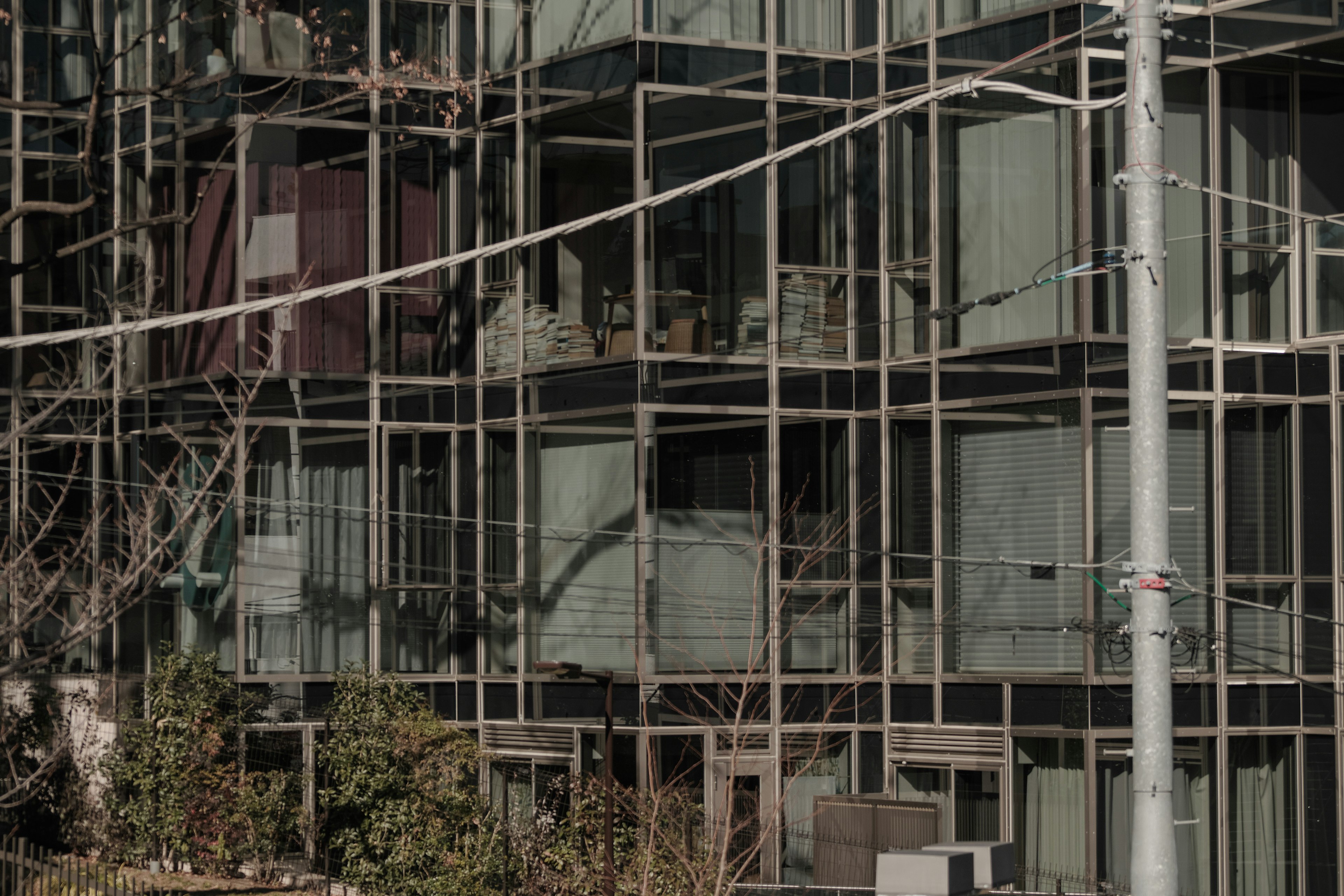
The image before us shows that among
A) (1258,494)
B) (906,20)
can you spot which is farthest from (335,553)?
(1258,494)

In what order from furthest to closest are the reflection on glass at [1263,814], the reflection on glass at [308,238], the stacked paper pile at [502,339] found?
the reflection on glass at [308,238], the stacked paper pile at [502,339], the reflection on glass at [1263,814]

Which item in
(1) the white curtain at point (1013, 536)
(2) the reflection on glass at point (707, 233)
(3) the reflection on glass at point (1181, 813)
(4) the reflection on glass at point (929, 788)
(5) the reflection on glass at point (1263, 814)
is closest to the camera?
(3) the reflection on glass at point (1181, 813)

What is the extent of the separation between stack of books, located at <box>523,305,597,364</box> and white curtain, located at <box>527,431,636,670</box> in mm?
925

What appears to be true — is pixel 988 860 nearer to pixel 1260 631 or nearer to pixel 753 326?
pixel 1260 631

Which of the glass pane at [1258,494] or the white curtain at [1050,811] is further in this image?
the glass pane at [1258,494]

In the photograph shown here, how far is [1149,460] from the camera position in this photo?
8516mm

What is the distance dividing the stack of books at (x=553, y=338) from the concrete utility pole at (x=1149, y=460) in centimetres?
1040

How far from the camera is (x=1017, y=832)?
16.9 metres

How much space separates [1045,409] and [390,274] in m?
7.08

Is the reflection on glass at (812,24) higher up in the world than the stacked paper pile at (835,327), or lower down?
higher up

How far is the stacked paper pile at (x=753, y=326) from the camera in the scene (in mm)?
18094

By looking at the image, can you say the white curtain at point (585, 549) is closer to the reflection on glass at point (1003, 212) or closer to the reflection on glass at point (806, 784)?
the reflection on glass at point (806, 784)

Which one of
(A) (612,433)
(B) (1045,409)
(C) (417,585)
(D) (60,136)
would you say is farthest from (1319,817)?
(D) (60,136)

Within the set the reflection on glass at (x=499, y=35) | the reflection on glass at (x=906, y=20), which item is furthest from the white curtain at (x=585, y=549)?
the reflection on glass at (x=906, y=20)
